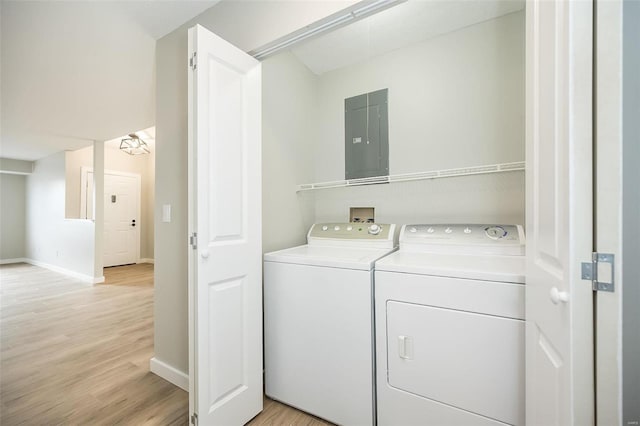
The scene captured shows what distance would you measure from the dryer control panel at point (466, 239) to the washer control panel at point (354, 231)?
0.12 meters

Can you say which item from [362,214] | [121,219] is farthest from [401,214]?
[121,219]

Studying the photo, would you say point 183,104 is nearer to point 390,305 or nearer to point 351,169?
point 351,169

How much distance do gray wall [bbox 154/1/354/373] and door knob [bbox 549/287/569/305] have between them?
1.48 meters

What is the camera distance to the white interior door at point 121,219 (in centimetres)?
571

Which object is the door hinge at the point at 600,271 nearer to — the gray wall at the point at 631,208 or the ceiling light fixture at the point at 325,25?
the gray wall at the point at 631,208

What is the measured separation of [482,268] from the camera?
1.15 meters

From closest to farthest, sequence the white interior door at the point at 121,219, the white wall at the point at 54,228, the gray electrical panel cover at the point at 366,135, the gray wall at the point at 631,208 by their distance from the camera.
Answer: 1. the gray wall at the point at 631,208
2. the gray electrical panel cover at the point at 366,135
3. the white wall at the point at 54,228
4. the white interior door at the point at 121,219

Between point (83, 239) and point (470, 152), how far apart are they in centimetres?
601

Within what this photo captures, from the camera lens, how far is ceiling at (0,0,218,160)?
164 centimetres

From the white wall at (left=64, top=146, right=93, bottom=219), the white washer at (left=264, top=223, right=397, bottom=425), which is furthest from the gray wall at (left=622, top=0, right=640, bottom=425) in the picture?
the white wall at (left=64, top=146, right=93, bottom=219)

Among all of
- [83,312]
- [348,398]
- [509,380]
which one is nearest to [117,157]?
[83,312]

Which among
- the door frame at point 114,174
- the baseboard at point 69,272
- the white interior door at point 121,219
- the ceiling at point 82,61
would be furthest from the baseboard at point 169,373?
the white interior door at point 121,219

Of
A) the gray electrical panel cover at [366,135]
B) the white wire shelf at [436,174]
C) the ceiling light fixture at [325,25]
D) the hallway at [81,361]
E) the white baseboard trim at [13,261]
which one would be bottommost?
the hallway at [81,361]

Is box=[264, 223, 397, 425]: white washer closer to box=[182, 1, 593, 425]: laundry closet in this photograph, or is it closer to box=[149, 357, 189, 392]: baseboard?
box=[182, 1, 593, 425]: laundry closet
